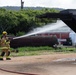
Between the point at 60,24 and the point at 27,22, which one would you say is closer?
the point at 60,24

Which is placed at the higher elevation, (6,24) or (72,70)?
(72,70)

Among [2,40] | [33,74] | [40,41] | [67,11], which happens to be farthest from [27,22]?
[33,74]

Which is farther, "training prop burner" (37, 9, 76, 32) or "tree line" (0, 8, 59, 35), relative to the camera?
"tree line" (0, 8, 59, 35)

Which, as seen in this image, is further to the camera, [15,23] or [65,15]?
[15,23]

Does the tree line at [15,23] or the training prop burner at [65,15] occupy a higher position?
the training prop burner at [65,15]

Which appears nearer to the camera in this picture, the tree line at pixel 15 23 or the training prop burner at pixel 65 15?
the training prop burner at pixel 65 15

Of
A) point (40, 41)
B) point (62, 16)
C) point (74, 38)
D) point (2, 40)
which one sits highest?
point (62, 16)

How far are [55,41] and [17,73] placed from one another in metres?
19.0

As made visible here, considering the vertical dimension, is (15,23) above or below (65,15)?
below

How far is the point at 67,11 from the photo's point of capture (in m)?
17.8

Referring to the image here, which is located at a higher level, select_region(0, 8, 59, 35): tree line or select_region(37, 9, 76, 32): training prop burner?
select_region(37, 9, 76, 32): training prop burner

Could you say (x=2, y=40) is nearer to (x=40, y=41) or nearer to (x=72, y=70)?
(x=72, y=70)

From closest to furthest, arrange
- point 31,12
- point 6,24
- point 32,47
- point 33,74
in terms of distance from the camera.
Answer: point 33,74, point 32,47, point 6,24, point 31,12

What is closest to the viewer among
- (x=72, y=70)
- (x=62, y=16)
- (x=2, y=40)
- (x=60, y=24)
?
(x=72, y=70)
